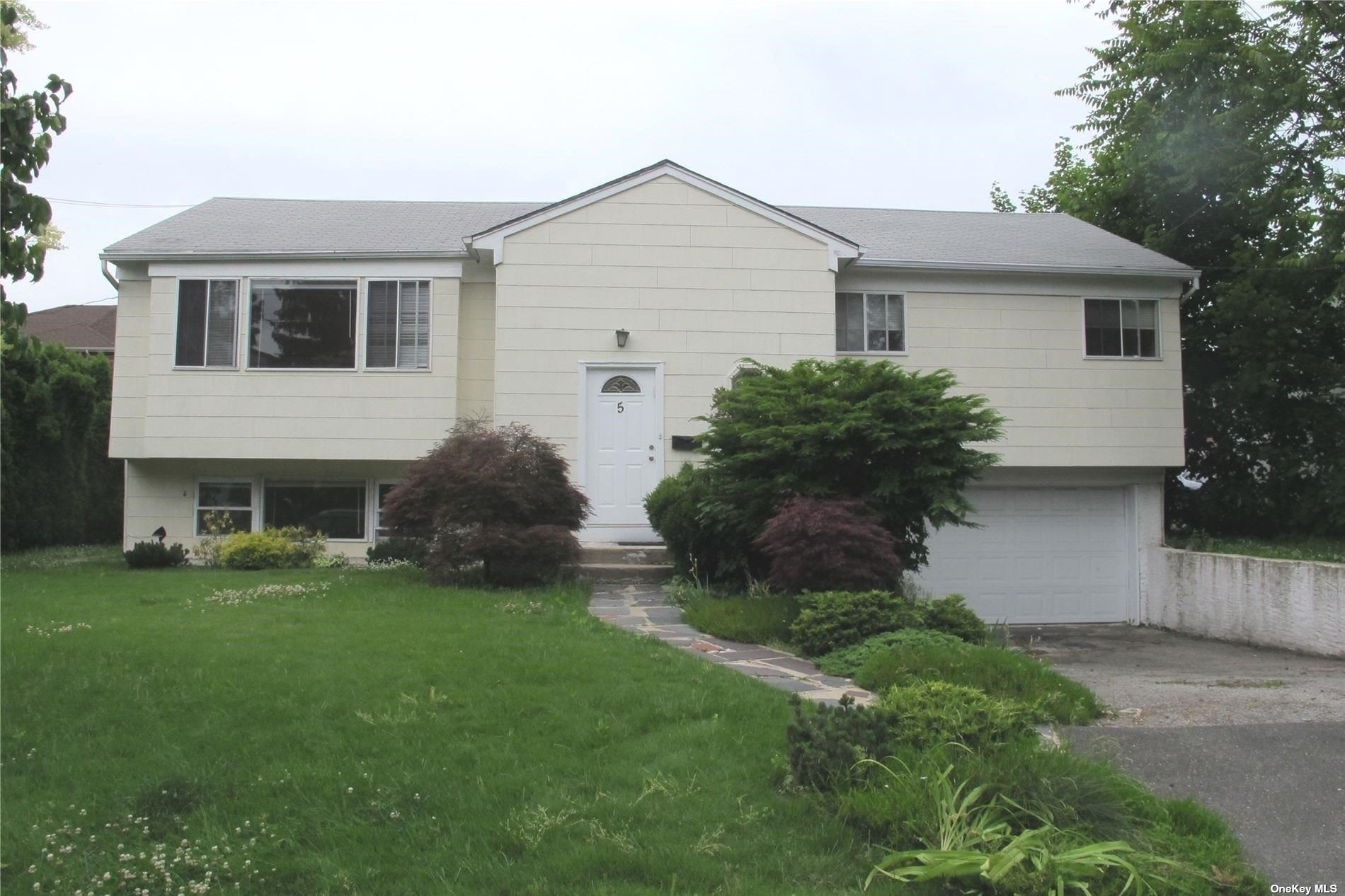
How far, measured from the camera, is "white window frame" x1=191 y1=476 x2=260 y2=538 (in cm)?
1494

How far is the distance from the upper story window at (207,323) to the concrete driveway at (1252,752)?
1152 centimetres

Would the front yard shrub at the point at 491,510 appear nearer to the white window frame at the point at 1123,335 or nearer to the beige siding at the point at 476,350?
the beige siding at the point at 476,350

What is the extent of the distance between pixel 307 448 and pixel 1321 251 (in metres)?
13.6

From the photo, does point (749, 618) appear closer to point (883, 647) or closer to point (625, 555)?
point (883, 647)

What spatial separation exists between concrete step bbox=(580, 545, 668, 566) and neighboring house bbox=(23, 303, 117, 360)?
17.6 metres

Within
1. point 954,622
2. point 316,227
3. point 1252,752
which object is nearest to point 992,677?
point 1252,752

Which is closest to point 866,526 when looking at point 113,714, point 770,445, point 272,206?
point 770,445

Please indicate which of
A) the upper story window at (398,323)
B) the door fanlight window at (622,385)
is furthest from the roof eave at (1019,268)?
the upper story window at (398,323)

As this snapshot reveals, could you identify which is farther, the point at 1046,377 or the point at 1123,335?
the point at 1123,335

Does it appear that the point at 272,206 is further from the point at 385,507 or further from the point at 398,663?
the point at 398,663

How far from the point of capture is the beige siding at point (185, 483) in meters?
14.9

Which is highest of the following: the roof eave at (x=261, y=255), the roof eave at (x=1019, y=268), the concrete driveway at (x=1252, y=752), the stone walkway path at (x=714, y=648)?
the roof eave at (x=1019, y=268)

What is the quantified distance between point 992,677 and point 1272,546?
9886mm

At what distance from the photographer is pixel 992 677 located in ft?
21.3
